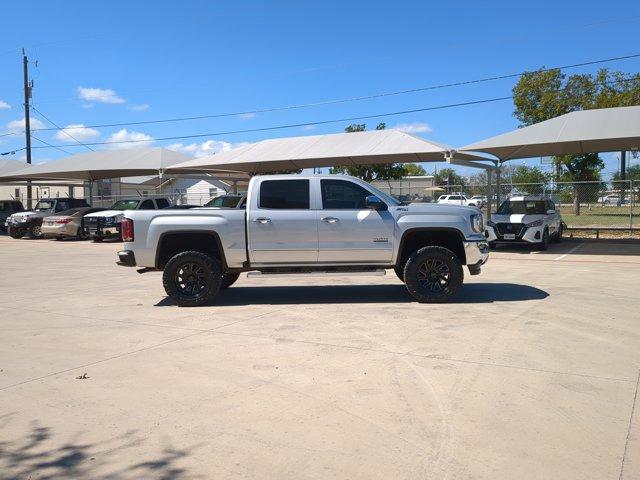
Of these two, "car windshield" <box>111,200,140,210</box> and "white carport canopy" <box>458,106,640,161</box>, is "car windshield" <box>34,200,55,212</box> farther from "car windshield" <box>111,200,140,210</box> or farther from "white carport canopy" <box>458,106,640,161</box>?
"white carport canopy" <box>458,106,640,161</box>

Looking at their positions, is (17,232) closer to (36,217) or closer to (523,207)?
(36,217)

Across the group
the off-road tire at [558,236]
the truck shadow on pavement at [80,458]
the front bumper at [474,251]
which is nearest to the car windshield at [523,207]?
the off-road tire at [558,236]

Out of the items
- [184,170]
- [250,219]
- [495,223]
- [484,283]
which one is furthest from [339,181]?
[184,170]

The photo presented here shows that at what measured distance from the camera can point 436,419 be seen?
4.50m

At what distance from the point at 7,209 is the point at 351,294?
28372 mm

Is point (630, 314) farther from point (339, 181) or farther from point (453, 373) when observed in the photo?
point (339, 181)

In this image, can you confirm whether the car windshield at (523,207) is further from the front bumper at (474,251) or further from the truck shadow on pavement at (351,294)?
the front bumper at (474,251)

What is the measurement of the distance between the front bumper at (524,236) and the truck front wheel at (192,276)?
11.2 metres

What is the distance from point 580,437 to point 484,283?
740 centimetres

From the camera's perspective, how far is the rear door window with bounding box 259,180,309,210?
938 centimetres

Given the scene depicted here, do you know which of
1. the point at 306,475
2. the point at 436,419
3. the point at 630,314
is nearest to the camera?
the point at 306,475

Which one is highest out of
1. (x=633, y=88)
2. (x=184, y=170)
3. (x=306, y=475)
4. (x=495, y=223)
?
(x=633, y=88)

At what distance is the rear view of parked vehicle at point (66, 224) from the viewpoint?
25.7 metres

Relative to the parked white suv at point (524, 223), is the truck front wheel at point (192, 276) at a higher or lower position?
lower
